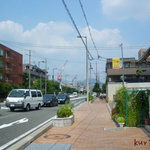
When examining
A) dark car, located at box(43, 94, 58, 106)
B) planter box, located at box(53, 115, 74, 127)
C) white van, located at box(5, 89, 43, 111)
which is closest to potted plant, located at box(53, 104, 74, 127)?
planter box, located at box(53, 115, 74, 127)

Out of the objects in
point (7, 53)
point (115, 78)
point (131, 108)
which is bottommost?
point (131, 108)

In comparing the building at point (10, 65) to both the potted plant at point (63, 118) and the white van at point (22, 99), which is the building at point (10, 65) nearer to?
the white van at point (22, 99)

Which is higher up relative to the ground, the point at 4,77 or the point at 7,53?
the point at 7,53

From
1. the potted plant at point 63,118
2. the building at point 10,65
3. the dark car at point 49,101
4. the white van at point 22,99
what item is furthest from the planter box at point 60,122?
the building at point 10,65

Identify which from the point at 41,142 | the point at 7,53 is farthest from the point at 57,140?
the point at 7,53

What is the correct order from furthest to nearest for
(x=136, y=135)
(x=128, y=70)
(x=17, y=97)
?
1. (x=128, y=70)
2. (x=17, y=97)
3. (x=136, y=135)

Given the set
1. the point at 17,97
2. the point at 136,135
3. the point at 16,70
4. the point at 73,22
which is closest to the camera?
the point at 136,135

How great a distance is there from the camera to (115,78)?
56.8 meters

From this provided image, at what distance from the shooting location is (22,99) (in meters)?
21.6

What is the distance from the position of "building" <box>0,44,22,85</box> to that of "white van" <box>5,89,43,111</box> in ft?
106

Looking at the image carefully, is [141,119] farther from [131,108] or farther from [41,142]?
[41,142]

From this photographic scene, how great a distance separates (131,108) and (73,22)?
18.4 ft

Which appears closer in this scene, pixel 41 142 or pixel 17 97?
pixel 41 142

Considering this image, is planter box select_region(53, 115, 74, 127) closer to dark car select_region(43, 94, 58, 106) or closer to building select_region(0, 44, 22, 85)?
dark car select_region(43, 94, 58, 106)
